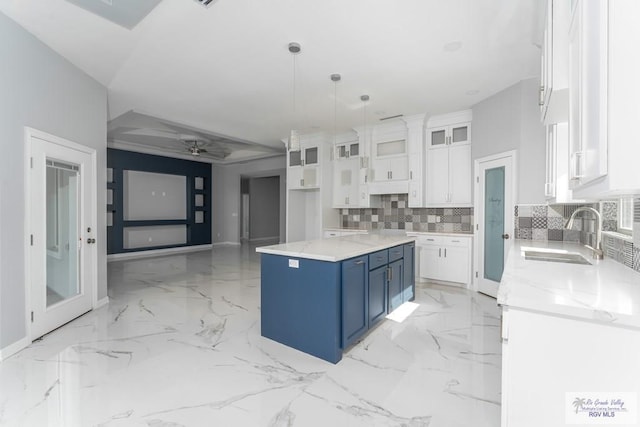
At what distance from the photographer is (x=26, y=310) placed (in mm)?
2688

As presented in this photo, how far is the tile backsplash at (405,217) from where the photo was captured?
4.97 metres

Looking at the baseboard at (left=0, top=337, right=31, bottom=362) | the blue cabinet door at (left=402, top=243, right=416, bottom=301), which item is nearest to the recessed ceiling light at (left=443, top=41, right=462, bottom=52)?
the blue cabinet door at (left=402, top=243, right=416, bottom=301)

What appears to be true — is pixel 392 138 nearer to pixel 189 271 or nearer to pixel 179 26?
pixel 179 26

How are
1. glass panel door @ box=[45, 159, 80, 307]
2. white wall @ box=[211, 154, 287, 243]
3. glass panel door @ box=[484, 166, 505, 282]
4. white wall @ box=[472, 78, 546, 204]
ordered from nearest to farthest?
glass panel door @ box=[45, 159, 80, 307] < white wall @ box=[472, 78, 546, 204] < glass panel door @ box=[484, 166, 505, 282] < white wall @ box=[211, 154, 287, 243]

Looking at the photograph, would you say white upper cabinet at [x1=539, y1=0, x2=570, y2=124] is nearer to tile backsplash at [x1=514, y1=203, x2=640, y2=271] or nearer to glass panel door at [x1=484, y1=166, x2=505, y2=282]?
tile backsplash at [x1=514, y1=203, x2=640, y2=271]

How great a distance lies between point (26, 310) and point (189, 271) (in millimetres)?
3361

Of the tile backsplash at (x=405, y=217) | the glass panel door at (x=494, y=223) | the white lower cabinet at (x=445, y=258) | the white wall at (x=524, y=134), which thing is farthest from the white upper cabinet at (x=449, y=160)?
the white wall at (x=524, y=134)

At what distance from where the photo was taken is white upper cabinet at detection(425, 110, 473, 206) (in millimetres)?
4715

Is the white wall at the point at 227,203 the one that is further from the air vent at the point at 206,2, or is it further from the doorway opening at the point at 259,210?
the air vent at the point at 206,2

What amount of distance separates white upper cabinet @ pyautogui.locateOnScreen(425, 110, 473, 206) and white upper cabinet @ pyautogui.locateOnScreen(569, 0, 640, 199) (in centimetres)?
377

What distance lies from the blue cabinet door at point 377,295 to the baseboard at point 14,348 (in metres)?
3.07

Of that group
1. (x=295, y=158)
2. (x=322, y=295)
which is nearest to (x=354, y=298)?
(x=322, y=295)

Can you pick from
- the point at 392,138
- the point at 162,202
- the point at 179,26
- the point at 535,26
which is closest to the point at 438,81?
the point at 535,26

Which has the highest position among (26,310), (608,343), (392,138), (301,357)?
(392,138)
